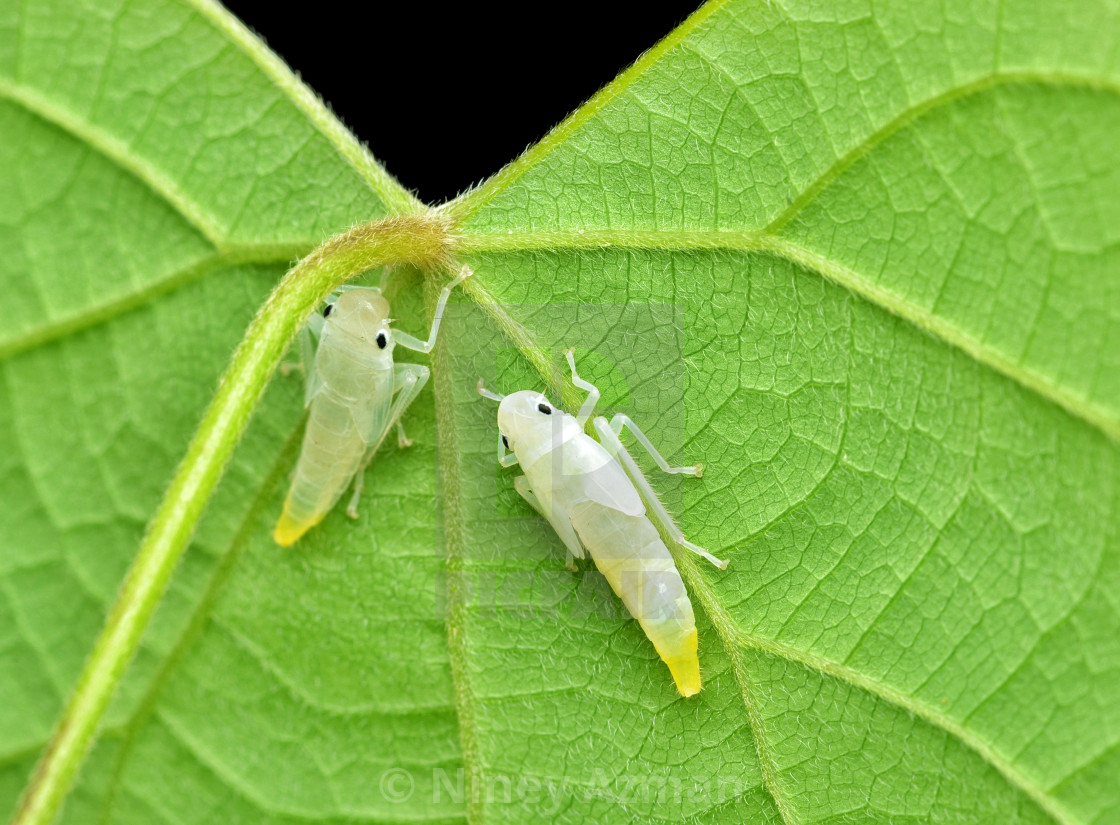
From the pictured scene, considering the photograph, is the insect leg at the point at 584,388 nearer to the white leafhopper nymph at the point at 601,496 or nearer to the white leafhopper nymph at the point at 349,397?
the white leafhopper nymph at the point at 601,496

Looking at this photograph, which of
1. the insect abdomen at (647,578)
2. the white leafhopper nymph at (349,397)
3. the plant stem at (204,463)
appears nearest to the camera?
the plant stem at (204,463)

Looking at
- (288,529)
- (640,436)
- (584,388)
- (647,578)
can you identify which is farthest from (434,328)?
(647,578)

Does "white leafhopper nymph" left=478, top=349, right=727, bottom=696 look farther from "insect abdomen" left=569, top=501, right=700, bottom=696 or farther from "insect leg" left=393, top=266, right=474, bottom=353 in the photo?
"insect leg" left=393, top=266, right=474, bottom=353

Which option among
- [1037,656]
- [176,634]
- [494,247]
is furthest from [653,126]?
[176,634]

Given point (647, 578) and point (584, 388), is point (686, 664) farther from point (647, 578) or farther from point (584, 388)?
point (584, 388)

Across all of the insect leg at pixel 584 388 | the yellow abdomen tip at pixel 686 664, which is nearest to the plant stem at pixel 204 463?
the insect leg at pixel 584 388
